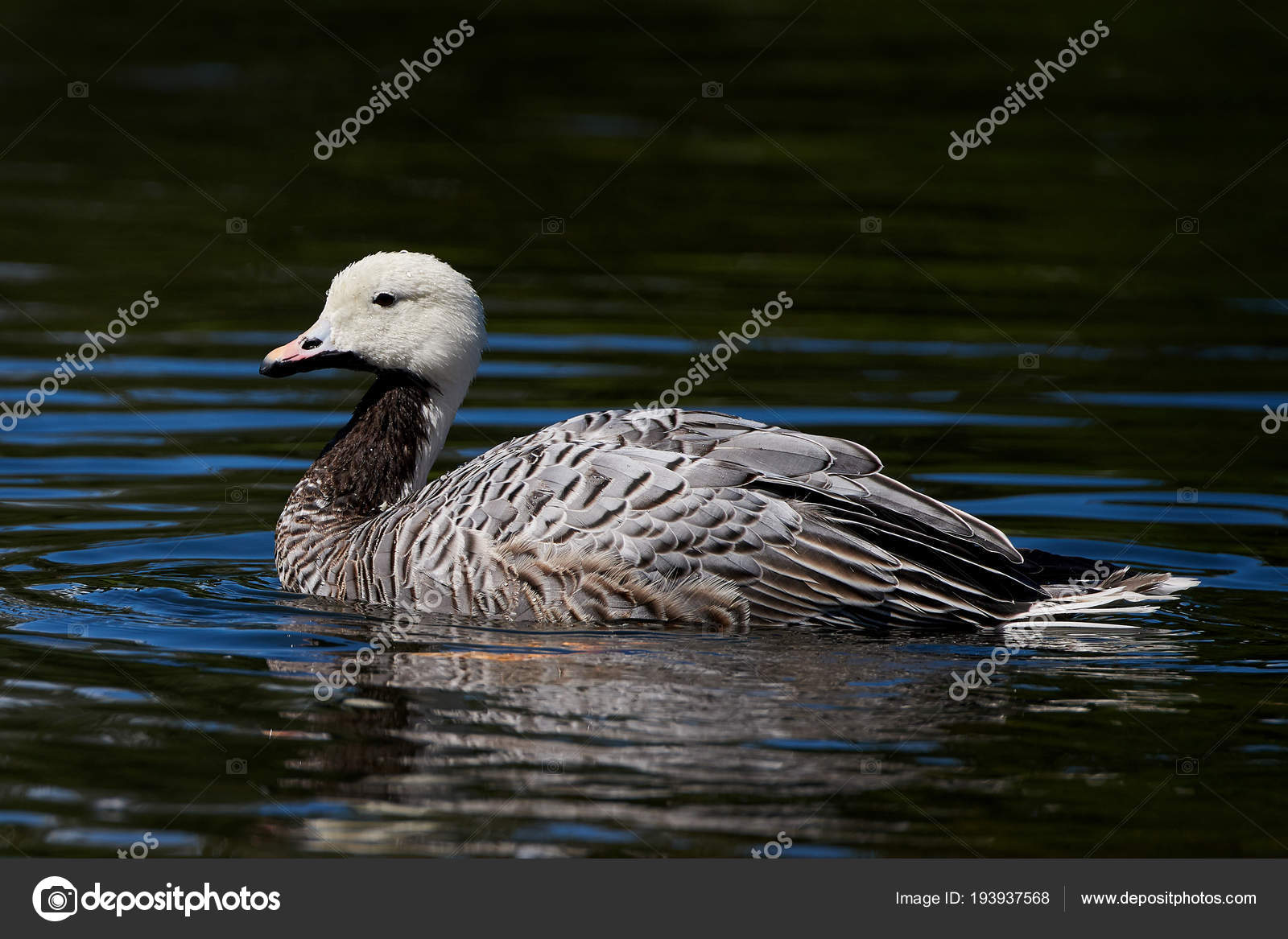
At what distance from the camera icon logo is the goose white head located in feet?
13.1

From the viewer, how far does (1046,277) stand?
16.5 metres

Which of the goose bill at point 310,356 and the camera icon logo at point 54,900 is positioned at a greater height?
the goose bill at point 310,356

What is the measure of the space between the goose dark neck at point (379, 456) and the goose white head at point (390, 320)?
0.28m

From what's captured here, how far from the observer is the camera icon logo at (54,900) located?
252 inches

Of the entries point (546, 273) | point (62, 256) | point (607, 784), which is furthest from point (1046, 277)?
point (607, 784)

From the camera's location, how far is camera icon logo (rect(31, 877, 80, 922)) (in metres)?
6.40

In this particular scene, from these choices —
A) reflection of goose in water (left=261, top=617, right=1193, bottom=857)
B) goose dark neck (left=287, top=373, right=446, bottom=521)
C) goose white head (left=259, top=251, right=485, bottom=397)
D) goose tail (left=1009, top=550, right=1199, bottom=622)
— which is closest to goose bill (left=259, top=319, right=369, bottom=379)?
goose white head (left=259, top=251, right=485, bottom=397)

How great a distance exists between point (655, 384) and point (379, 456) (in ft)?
11.9

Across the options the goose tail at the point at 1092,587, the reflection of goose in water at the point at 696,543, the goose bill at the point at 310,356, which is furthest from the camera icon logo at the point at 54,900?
the goose tail at the point at 1092,587

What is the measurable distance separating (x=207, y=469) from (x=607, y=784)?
6.03 metres

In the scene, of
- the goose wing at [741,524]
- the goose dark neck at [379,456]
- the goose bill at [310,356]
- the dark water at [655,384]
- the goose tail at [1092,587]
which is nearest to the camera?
the dark water at [655,384]

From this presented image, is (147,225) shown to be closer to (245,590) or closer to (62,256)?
(62,256)

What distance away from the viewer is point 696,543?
8.75 meters

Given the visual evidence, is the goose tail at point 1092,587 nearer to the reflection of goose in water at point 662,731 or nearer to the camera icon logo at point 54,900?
the reflection of goose in water at point 662,731
